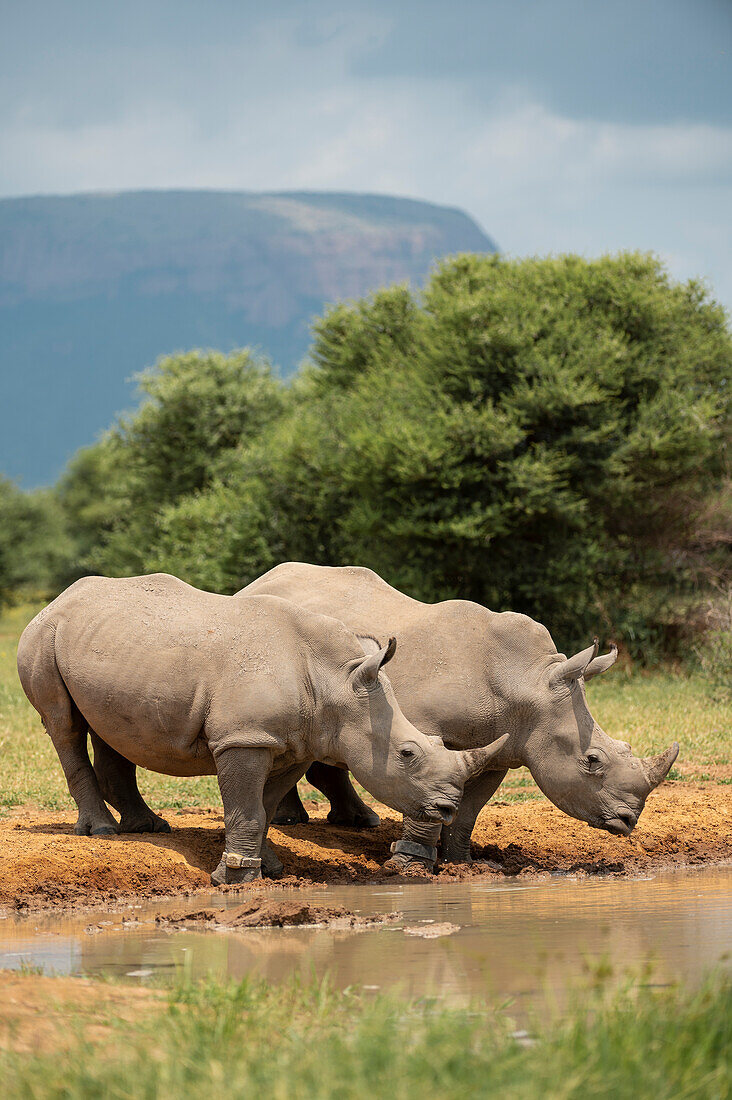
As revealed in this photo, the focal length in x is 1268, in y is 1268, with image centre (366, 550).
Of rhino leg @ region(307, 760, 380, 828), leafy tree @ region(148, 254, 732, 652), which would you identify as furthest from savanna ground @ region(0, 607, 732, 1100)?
leafy tree @ region(148, 254, 732, 652)

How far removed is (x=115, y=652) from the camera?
804cm

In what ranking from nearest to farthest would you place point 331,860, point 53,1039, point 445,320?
point 53,1039 → point 331,860 → point 445,320

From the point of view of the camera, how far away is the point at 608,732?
1320 centimetres

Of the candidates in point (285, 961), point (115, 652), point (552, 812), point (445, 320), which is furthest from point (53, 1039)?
point (445, 320)

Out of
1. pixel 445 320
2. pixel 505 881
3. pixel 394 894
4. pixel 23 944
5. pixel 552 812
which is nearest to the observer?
pixel 23 944

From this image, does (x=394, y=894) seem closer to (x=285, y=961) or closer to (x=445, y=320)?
(x=285, y=961)

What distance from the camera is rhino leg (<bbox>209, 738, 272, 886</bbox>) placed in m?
7.67

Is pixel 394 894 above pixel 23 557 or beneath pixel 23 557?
beneath

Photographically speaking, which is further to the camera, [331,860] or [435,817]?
[331,860]

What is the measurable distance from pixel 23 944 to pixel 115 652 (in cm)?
228

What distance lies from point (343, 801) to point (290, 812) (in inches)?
16.1

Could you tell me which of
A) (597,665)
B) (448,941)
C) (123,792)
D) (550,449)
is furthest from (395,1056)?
(550,449)

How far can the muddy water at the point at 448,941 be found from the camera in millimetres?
5141

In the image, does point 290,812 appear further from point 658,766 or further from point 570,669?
point 658,766
